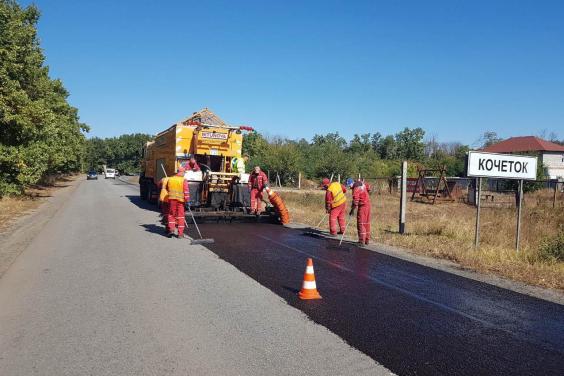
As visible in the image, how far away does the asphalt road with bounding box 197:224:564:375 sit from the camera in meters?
4.56

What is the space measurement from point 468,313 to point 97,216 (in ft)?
47.3

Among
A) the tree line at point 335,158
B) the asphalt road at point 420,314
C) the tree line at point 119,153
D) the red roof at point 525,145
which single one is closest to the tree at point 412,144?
the tree line at point 335,158

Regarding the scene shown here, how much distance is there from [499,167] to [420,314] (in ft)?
21.8

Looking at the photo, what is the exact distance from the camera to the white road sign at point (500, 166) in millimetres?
11250

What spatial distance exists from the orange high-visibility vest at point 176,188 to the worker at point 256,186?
4535mm

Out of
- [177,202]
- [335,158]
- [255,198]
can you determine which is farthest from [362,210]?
[335,158]

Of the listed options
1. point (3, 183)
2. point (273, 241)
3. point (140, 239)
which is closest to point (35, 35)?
point (3, 183)

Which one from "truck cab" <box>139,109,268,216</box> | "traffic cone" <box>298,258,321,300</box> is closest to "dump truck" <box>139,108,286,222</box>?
"truck cab" <box>139,109,268,216</box>

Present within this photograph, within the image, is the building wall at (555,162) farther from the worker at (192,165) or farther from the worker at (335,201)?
the worker at (335,201)

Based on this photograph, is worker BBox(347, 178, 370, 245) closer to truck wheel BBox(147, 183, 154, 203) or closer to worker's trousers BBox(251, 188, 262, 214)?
worker's trousers BBox(251, 188, 262, 214)

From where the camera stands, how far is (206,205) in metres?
17.1

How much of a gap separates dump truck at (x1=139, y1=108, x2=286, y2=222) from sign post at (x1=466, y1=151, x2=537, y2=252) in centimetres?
678

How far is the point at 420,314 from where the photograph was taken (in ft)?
19.9

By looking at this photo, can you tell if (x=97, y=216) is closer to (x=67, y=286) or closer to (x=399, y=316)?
(x=67, y=286)
